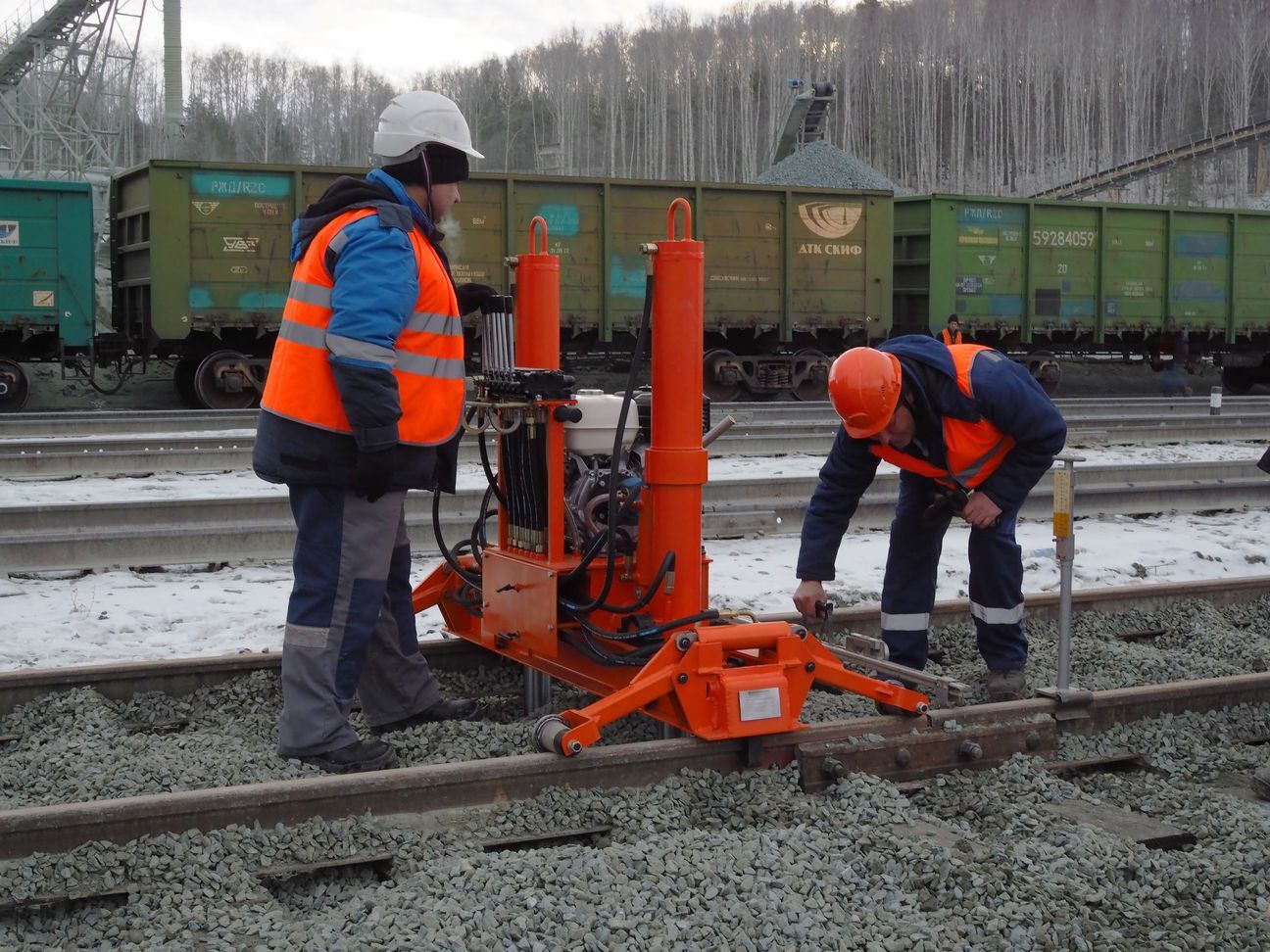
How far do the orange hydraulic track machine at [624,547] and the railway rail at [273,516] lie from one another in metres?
3.09

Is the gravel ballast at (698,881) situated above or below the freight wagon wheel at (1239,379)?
below

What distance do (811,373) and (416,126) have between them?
1705 centimetres

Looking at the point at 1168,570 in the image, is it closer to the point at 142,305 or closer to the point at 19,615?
the point at 19,615

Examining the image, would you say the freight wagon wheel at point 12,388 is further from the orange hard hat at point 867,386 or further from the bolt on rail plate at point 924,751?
the bolt on rail plate at point 924,751

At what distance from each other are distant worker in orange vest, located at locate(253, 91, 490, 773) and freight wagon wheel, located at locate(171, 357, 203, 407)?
15.0 meters

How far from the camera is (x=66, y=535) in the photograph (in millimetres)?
7395

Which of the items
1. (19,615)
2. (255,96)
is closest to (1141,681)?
(19,615)

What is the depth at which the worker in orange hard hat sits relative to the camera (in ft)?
15.4

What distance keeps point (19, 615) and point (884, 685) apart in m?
4.31

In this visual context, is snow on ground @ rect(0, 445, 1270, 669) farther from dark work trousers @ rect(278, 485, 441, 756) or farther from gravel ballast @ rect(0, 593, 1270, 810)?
dark work trousers @ rect(278, 485, 441, 756)

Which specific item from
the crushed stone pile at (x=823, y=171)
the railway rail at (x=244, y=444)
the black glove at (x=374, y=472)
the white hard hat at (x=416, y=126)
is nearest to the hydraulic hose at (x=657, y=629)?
the black glove at (x=374, y=472)

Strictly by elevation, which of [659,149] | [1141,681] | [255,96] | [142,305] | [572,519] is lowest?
[1141,681]

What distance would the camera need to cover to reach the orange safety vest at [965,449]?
4789 mm

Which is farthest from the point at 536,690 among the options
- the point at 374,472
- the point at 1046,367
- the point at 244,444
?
the point at 1046,367
